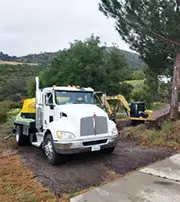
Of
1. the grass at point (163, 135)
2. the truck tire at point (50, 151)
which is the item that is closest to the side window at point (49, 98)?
the truck tire at point (50, 151)

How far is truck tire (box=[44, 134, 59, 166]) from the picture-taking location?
6617 mm

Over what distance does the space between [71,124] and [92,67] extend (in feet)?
43.6

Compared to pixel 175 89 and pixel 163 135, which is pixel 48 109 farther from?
pixel 175 89

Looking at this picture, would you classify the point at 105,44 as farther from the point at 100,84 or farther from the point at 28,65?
the point at 28,65

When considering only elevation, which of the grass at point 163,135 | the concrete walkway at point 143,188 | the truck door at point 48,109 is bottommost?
the concrete walkway at point 143,188

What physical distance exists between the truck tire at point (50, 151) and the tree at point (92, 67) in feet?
40.2

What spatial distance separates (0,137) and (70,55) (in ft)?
34.1

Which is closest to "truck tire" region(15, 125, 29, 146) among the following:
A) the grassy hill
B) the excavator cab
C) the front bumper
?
the front bumper

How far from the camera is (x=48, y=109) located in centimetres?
773

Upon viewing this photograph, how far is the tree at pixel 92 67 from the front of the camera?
19.5m

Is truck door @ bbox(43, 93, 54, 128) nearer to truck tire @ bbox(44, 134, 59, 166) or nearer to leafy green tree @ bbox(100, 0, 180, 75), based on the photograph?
truck tire @ bbox(44, 134, 59, 166)

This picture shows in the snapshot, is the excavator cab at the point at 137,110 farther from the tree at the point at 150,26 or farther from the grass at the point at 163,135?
the grass at the point at 163,135

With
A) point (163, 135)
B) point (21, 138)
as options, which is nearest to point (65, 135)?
point (21, 138)

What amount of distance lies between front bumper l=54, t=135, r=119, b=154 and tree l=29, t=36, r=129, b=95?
489 inches
